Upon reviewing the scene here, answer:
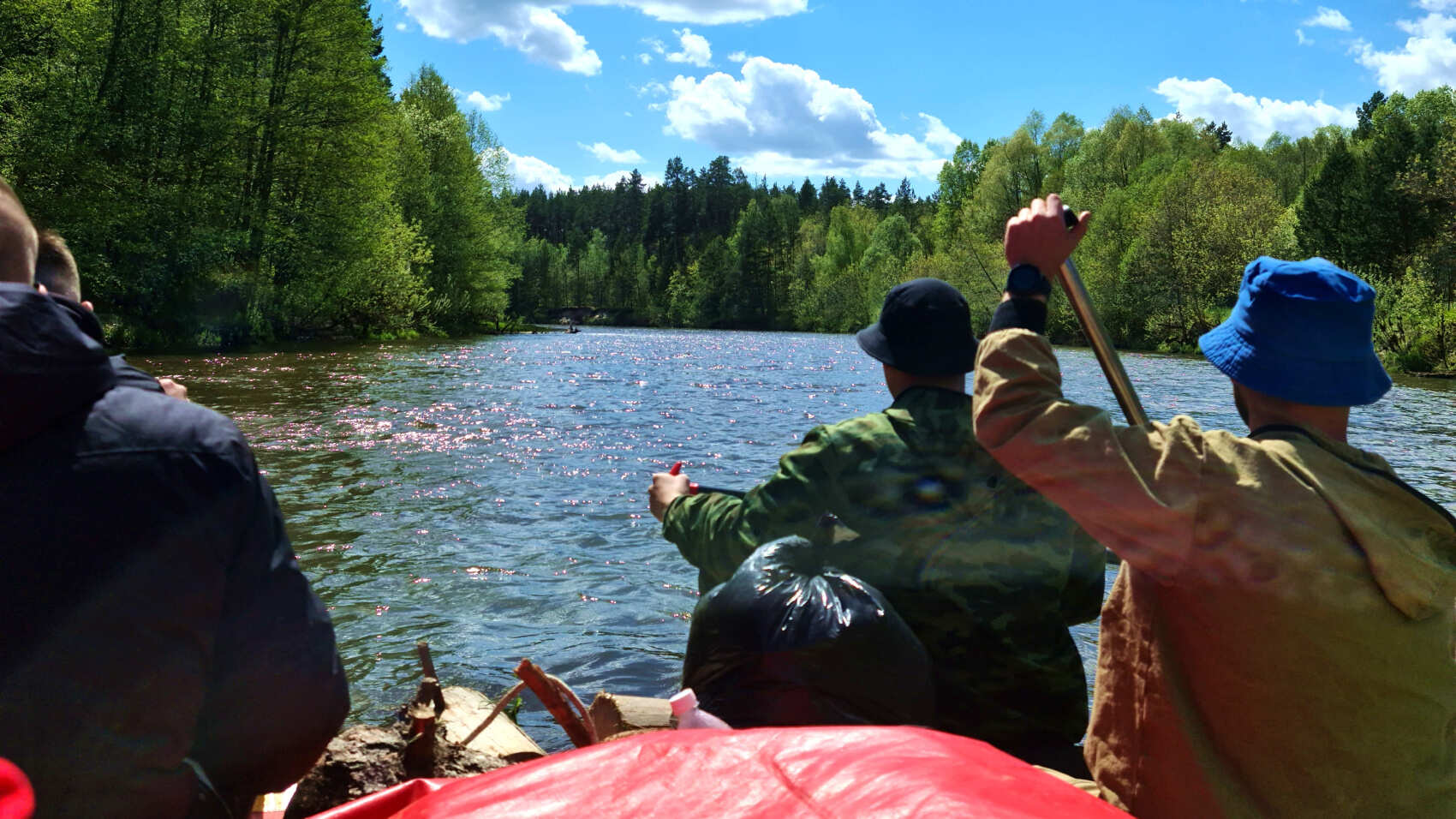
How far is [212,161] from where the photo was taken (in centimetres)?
3122

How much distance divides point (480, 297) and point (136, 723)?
53.7 meters

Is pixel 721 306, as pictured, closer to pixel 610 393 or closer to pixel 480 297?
pixel 480 297

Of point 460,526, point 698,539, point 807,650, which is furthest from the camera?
point 460,526

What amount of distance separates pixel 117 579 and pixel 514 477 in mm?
11015

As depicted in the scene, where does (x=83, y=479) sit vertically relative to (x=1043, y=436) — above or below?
below

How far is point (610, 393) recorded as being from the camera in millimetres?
24594

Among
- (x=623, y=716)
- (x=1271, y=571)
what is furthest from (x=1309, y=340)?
(x=623, y=716)

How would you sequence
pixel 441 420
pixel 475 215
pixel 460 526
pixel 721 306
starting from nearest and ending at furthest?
pixel 460 526 → pixel 441 420 → pixel 475 215 → pixel 721 306

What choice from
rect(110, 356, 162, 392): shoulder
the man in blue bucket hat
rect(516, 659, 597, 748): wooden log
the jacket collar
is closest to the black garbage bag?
the man in blue bucket hat

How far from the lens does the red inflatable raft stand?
126cm

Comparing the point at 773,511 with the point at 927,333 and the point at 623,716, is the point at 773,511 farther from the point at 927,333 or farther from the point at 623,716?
the point at 623,716

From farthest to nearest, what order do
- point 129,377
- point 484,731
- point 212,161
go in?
point 212,161, point 484,731, point 129,377

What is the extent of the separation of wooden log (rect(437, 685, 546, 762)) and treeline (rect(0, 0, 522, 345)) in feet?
82.1

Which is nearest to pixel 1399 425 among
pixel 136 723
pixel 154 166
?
pixel 136 723
